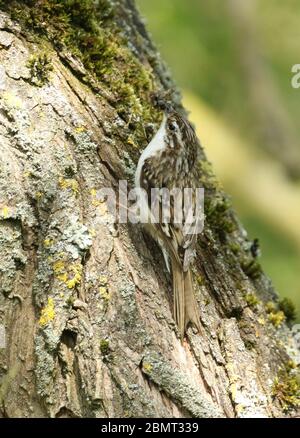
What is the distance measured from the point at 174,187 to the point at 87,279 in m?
0.81

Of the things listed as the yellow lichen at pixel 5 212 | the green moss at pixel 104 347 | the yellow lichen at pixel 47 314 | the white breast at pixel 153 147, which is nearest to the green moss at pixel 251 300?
the white breast at pixel 153 147

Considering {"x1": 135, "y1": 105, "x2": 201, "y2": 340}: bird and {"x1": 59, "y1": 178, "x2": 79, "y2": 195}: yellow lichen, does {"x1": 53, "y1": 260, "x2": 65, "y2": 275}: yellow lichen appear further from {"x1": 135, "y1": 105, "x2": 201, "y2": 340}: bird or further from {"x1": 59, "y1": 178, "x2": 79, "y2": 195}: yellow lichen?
{"x1": 135, "y1": 105, "x2": 201, "y2": 340}: bird

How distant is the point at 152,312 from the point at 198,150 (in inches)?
49.4

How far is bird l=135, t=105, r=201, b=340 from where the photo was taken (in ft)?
9.62

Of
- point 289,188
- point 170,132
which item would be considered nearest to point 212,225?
point 170,132

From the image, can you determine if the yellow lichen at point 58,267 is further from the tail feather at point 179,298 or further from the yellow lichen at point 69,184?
the tail feather at point 179,298

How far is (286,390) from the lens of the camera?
2.97 metres

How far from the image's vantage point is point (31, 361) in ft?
8.82

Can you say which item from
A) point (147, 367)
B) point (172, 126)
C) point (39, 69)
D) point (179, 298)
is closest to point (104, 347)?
point (147, 367)

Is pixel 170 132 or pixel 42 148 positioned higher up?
pixel 170 132

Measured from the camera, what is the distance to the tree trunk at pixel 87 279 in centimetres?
267

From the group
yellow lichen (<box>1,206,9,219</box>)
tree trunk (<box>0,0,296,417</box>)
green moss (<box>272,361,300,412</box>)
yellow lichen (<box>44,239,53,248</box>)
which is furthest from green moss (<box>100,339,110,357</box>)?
green moss (<box>272,361,300,412</box>)

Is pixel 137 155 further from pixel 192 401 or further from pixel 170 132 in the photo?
pixel 192 401

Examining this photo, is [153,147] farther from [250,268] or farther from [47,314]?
[47,314]
